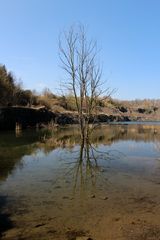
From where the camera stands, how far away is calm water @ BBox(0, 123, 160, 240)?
620 cm

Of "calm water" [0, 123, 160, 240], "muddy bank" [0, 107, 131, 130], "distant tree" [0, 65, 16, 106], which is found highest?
"distant tree" [0, 65, 16, 106]

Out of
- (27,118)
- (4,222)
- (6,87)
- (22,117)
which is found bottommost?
(4,222)

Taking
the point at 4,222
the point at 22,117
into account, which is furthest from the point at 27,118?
the point at 4,222

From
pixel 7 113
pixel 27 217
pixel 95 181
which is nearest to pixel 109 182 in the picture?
pixel 95 181

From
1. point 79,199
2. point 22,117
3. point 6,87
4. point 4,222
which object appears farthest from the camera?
point 6,87

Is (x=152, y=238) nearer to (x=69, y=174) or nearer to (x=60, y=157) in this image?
(x=69, y=174)

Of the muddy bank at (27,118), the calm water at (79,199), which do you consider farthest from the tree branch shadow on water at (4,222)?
the muddy bank at (27,118)

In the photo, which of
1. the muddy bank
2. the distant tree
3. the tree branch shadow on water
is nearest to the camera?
the tree branch shadow on water

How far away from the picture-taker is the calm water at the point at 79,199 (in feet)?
20.3

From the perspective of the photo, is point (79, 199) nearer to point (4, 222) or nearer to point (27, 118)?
point (4, 222)

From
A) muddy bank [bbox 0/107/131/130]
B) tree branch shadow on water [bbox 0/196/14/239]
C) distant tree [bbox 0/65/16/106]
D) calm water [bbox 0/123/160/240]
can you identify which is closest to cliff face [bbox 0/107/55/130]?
muddy bank [bbox 0/107/131/130]

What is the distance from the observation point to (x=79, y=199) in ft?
27.5

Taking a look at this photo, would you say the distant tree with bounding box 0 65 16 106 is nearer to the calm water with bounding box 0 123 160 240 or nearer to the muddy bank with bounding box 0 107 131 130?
the muddy bank with bounding box 0 107 131 130

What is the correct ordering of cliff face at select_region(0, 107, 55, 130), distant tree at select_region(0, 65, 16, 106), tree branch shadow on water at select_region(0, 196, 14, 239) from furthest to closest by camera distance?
distant tree at select_region(0, 65, 16, 106)
cliff face at select_region(0, 107, 55, 130)
tree branch shadow on water at select_region(0, 196, 14, 239)
